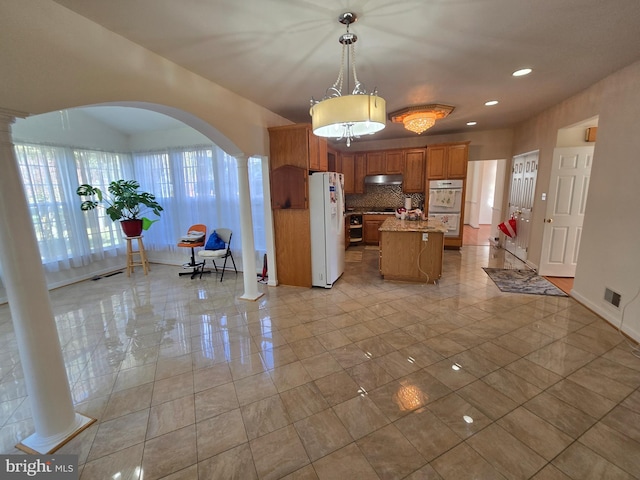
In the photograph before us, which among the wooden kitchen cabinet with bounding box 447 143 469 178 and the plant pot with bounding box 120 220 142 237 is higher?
the wooden kitchen cabinet with bounding box 447 143 469 178

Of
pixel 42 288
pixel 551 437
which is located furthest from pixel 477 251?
pixel 42 288

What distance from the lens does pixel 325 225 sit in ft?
12.8

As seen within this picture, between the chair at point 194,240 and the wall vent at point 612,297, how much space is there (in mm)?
5695

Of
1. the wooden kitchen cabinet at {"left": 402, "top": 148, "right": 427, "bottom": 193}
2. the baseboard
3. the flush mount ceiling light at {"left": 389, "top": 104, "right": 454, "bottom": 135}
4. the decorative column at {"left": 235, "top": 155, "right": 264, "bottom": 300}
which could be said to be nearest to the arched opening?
the decorative column at {"left": 235, "top": 155, "right": 264, "bottom": 300}

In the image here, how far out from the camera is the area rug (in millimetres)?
3814

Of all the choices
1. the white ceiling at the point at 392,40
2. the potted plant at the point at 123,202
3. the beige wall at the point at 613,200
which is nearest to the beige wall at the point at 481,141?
the beige wall at the point at 613,200

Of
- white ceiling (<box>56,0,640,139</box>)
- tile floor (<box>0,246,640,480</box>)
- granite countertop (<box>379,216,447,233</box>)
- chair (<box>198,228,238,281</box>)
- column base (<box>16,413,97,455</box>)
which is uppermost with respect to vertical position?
white ceiling (<box>56,0,640,139</box>)

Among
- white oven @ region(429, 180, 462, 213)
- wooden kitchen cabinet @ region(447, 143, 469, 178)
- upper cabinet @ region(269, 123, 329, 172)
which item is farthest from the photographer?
white oven @ region(429, 180, 462, 213)

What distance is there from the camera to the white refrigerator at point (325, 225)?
12.7ft

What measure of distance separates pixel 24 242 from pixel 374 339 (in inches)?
107

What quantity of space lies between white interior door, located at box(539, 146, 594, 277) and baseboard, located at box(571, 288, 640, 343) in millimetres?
811

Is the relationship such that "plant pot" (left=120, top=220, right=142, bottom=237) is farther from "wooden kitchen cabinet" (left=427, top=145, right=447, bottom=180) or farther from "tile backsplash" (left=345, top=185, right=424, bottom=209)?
"wooden kitchen cabinet" (left=427, top=145, right=447, bottom=180)

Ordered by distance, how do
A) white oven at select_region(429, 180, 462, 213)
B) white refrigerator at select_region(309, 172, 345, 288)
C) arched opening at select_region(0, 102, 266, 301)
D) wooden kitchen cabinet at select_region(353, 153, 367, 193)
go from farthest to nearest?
wooden kitchen cabinet at select_region(353, 153, 367, 193) → white oven at select_region(429, 180, 462, 213) → arched opening at select_region(0, 102, 266, 301) → white refrigerator at select_region(309, 172, 345, 288)

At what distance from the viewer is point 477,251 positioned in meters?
6.16
